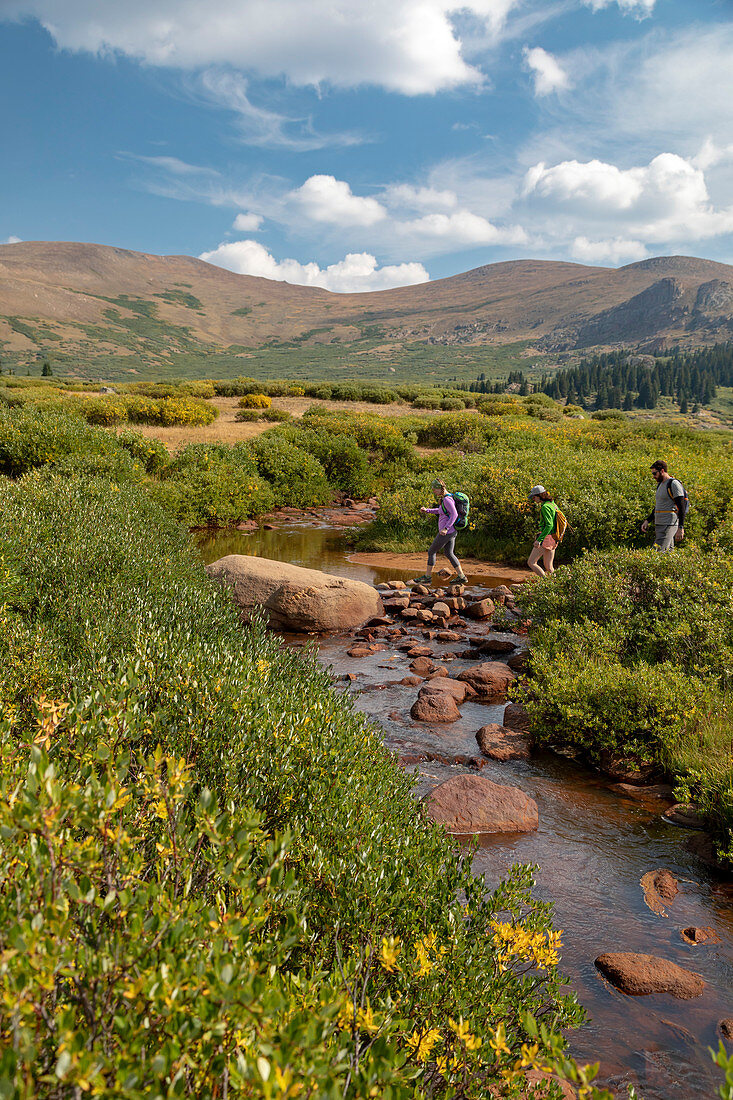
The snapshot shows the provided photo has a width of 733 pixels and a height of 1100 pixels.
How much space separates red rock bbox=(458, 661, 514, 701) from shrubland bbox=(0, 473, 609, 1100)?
3.80 meters

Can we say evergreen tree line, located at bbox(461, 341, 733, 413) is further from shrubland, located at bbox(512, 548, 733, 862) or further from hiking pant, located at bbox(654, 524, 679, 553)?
shrubland, located at bbox(512, 548, 733, 862)

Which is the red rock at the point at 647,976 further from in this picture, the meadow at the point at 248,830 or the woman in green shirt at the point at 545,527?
the woman in green shirt at the point at 545,527

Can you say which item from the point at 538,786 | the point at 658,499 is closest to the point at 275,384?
the point at 658,499

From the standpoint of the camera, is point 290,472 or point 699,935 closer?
point 699,935

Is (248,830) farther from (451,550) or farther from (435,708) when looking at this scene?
(451,550)

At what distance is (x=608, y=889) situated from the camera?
5250 millimetres

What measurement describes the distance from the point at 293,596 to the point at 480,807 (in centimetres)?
693

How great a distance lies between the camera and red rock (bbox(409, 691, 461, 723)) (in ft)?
28.2

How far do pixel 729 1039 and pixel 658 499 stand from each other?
378 inches

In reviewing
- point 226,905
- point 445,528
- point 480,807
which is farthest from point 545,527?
point 226,905

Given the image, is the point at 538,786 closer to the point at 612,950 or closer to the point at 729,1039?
the point at 612,950

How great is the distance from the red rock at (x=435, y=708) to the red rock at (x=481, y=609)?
15.3 feet

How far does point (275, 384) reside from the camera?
5703 centimetres

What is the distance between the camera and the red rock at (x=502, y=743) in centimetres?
763
